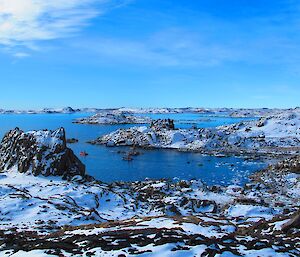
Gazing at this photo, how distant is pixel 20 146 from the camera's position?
134 ft

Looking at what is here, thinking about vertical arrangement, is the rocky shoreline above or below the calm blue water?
above

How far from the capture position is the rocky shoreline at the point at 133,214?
14523 mm

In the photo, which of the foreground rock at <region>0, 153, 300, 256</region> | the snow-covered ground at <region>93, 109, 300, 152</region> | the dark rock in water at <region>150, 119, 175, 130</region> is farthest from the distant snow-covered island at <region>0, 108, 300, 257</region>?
the dark rock in water at <region>150, 119, 175, 130</region>

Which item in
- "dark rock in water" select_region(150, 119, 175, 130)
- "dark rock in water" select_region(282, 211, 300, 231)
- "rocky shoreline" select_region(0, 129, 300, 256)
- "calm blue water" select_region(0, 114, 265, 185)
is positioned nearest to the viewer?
"rocky shoreline" select_region(0, 129, 300, 256)

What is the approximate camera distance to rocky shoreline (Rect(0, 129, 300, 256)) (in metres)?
14.5

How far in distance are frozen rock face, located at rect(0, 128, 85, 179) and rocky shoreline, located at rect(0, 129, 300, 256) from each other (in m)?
0.11

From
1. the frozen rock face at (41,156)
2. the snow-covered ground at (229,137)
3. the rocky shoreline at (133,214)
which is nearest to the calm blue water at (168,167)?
the rocky shoreline at (133,214)

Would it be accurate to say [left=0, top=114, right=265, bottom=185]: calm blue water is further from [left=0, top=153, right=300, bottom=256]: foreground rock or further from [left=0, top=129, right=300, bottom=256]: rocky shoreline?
[left=0, top=153, right=300, bottom=256]: foreground rock

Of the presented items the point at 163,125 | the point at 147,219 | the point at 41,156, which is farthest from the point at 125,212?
the point at 163,125

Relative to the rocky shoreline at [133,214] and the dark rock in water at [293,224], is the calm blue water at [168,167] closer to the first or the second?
the rocky shoreline at [133,214]

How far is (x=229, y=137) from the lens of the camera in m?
99.7

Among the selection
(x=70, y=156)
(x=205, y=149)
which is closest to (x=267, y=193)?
(x=70, y=156)

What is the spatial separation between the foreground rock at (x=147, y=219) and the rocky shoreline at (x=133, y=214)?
43 millimetres

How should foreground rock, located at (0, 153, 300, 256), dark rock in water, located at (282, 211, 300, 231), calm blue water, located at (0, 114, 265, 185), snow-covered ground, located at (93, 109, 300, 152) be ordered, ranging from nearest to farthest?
1. foreground rock, located at (0, 153, 300, 256)
2. dark rock in water, located at (282, 211, 300, 231)
3. calm blue water, located at (0, 114, 265, 185)
4. snow-covered ground, located at (93, 109, 300, 152)
